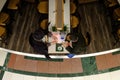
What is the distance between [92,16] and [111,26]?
0.77m

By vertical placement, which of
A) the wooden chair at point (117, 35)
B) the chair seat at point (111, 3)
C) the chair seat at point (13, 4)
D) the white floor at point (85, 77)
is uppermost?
the chair seat at point (13, 4)

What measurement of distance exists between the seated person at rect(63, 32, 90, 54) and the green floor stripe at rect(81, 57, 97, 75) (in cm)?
33

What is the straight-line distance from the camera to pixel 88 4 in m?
9.21

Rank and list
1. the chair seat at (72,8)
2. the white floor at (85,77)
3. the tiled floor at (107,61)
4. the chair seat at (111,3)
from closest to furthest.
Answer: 1. the white floor at (85,77)
2. the tiled floor at (107,61)
3. the chair seat at (72,8)
4. the chair seat at (111,3)

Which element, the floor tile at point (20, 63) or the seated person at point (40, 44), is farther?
the floor tile at point (20, 63)

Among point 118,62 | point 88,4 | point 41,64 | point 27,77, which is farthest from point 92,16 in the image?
point 27,77

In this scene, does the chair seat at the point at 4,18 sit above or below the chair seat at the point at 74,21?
above

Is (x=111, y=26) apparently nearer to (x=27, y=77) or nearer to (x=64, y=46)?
(x=64, y=46)

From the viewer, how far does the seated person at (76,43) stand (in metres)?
7.50

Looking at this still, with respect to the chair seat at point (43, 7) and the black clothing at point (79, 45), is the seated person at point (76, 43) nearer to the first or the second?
the black clothing at point (79, 45)

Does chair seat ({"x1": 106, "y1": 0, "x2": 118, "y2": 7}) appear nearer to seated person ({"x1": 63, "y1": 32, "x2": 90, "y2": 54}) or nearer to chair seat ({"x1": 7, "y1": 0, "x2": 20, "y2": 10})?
seated person ({"x1": 63, "y1": 32, "x2": 90, "y2": 54})

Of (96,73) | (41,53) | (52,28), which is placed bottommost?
(96,73)

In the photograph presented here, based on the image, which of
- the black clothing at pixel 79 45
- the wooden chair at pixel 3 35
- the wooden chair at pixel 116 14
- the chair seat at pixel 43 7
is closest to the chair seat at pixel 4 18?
the wooden chair at pixel 3 35

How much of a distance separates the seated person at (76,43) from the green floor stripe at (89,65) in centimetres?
33
